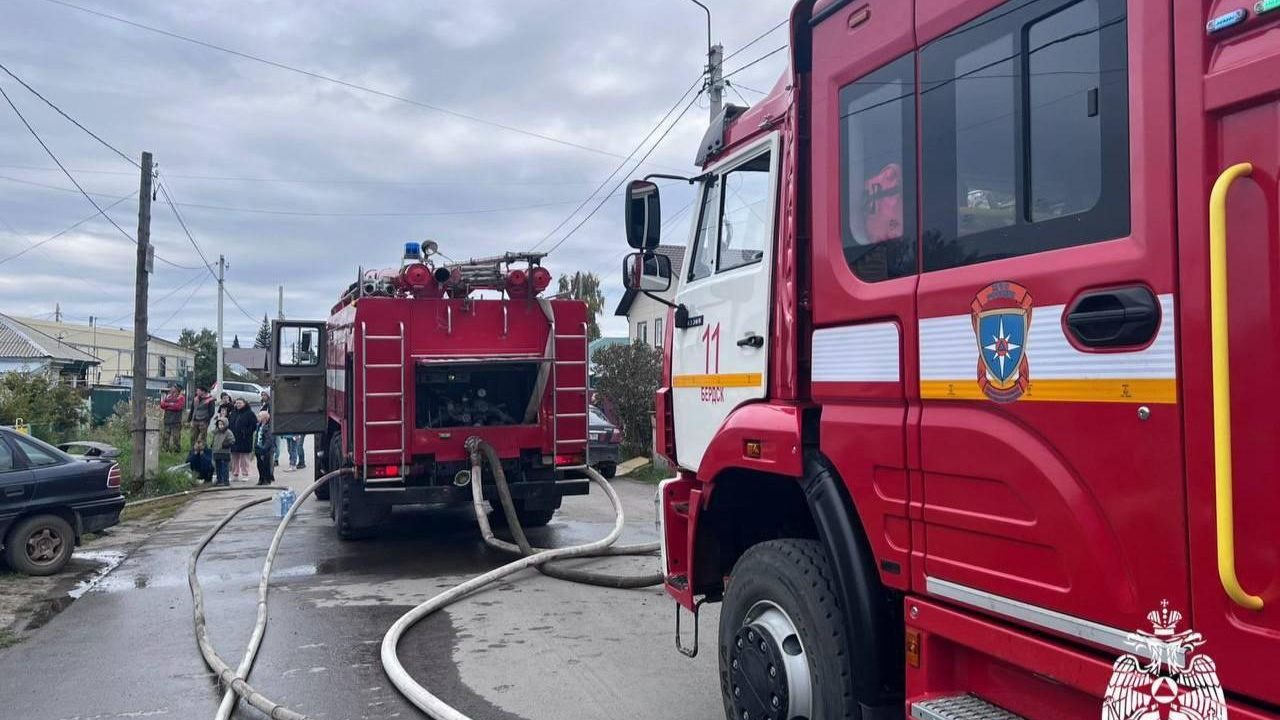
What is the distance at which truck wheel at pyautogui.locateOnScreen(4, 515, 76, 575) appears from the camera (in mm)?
9047

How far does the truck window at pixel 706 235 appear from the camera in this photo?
464 centimetres

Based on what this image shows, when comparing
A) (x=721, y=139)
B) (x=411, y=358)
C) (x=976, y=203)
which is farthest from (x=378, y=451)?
(x=976, y=203)

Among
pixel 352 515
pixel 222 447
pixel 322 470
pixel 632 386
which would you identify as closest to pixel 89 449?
pixel 322 470

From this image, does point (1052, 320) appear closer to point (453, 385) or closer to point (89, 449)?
point (453, 385)

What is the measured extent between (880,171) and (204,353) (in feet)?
293

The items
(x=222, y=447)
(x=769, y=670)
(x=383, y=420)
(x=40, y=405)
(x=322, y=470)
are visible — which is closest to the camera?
(x=769, y=670)

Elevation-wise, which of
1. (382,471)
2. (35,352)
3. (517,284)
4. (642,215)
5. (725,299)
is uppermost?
(35,352)

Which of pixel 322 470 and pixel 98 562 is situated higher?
pixel 322 470

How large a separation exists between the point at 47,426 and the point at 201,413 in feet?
12.6

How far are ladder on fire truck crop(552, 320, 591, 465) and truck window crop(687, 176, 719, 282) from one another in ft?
17.7

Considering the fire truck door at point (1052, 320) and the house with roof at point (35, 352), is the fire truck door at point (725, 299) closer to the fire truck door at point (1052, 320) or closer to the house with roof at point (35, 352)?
the fire truck door at point (1052, 320)

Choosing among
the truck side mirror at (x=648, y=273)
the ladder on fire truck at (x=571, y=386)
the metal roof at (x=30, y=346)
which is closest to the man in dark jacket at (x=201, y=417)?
the ladder on fire truck at (x=571, y=386)

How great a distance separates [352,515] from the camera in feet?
34.1

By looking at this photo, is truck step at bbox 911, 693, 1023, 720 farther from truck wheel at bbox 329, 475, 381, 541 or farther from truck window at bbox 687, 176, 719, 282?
truck wheel at bbox 329, 475, 381, 541
